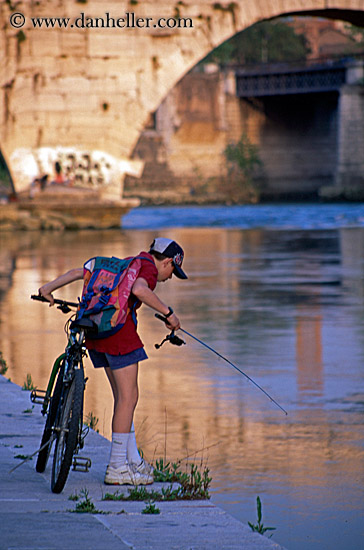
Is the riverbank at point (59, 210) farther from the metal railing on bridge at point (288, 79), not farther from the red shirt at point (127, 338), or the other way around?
the metal railing on bridge at point (288, 79)

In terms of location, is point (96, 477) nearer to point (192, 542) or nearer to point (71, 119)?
point (192, 542)

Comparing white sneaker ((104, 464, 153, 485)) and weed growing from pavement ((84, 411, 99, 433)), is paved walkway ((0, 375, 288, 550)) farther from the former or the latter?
weed growing from pavement ((84, 411, 99, 433))

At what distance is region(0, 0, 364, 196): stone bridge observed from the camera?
22.8m

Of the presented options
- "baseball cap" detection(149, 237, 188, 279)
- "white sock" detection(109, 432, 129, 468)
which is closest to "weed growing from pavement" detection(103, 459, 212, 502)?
"white sock" detection(109, 432, 129, 468)

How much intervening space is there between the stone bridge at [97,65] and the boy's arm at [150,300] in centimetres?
1883

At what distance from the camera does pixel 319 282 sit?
13234 millimetres

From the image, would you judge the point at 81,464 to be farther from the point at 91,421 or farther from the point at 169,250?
the point at 91,421

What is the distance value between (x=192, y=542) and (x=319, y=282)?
9.63m

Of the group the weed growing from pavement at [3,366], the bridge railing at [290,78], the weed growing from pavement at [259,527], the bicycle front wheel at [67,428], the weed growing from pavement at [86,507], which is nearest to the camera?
the weed growing from pavement at [259,527]

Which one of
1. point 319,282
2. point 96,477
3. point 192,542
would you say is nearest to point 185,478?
point 96,477

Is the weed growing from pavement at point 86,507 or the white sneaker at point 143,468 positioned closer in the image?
the weed growing from pavement at point 86,507

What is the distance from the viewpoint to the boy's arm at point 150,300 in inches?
178

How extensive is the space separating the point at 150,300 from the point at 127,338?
0.67 ft

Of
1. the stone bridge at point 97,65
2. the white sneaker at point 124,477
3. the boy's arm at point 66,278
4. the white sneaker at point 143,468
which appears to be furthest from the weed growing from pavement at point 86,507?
the stone bridge at point 97,65
